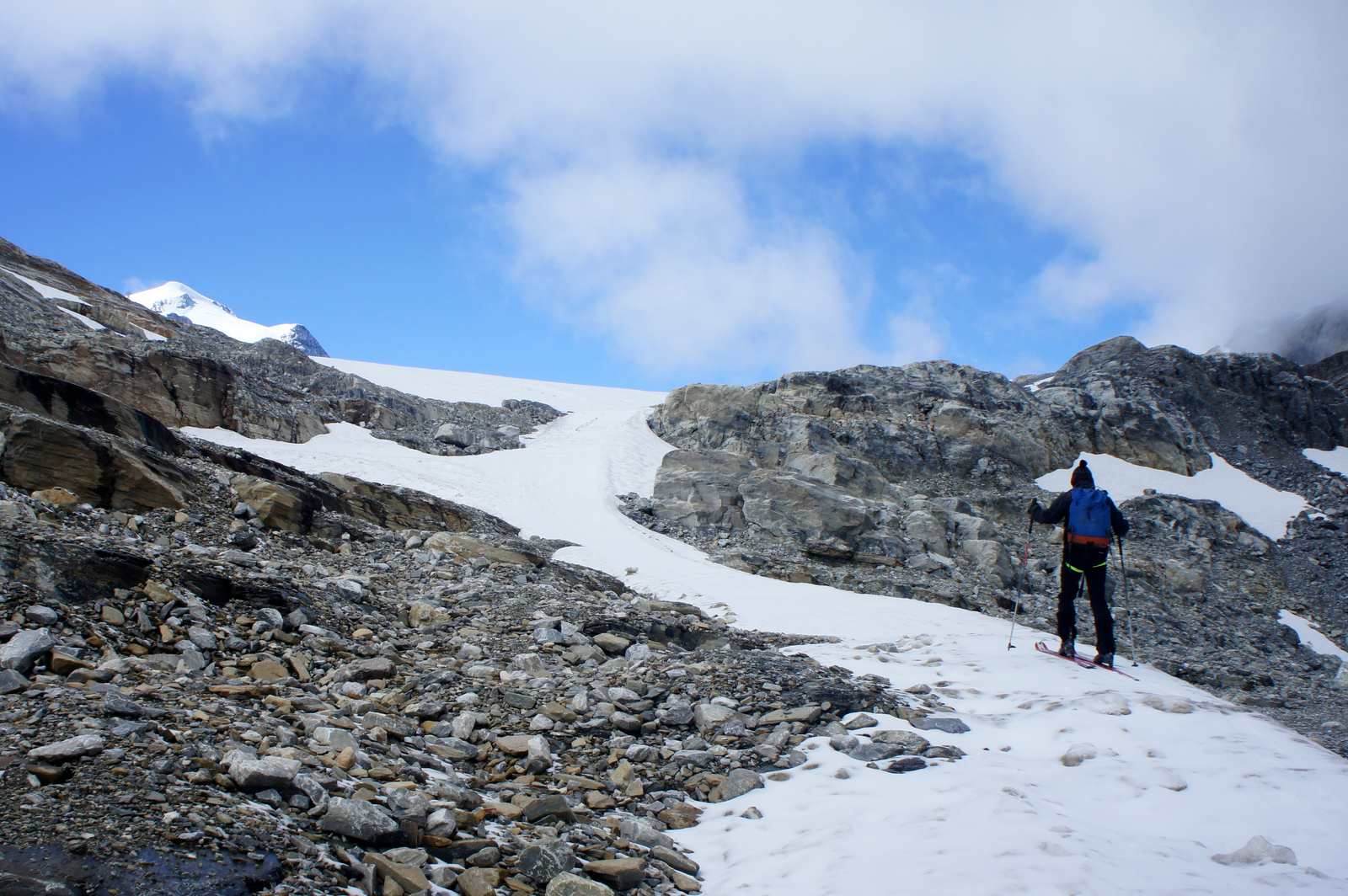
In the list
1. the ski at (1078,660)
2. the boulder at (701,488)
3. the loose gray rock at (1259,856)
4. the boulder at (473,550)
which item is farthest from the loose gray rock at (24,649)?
the boulder at (701,488)

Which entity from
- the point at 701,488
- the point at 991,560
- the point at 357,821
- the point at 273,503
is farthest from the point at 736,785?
the point at 701,488

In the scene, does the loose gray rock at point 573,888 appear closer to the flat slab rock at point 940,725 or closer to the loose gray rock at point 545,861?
the loose gray rock at point 545,861

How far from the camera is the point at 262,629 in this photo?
24.0ft

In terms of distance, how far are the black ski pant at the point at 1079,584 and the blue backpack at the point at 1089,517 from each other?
143 mm

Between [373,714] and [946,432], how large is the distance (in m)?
33.1

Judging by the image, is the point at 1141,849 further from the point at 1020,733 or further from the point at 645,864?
the point at 645,864

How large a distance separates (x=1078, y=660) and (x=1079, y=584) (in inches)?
41.8

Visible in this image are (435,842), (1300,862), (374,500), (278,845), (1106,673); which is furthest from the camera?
(374,500)

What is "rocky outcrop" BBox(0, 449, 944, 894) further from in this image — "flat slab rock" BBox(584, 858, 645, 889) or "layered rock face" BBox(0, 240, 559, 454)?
"layered rock face" BBox(0, 240, 559, 454)

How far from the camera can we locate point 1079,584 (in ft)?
33.8

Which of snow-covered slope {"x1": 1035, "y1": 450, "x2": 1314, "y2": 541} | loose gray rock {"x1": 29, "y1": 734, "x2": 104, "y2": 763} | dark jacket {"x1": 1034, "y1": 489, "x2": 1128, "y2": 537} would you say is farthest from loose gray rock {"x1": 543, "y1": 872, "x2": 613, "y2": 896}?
snow-covered slope {"x1": 1035, "y1": 450, "x2": 1314, "y2": 541}

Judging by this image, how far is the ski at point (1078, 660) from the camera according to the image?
367 inches

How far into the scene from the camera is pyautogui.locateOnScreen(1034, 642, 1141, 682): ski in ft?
30.6

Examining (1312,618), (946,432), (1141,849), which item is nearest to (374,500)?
(1141,849)
